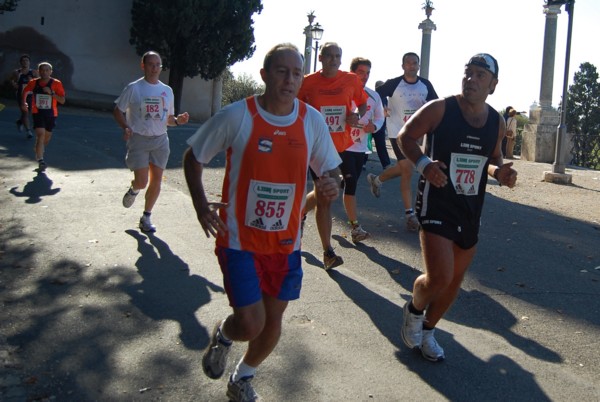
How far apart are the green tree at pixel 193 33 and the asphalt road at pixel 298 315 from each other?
1934 cm

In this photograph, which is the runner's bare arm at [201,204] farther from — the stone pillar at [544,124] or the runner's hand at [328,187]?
the stone pillar at [544,124]

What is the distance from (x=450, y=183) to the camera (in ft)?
14.8

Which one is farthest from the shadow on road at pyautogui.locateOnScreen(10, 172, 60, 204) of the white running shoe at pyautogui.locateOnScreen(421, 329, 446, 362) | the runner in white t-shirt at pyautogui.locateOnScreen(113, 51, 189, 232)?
the white running shoe at pyautogui.locateOnScreen(421, 329, 446, 362)

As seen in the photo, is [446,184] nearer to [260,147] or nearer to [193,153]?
[260,147]

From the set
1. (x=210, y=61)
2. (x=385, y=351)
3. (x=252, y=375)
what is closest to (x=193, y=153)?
(x=252, y=375)

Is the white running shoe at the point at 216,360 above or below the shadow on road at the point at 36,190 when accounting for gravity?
below

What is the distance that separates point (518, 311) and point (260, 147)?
317 cm

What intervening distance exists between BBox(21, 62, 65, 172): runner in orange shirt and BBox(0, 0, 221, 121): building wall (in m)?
16.0

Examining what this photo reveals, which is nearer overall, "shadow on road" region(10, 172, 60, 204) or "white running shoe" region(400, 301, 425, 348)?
"white running shoe" region(400, 301, 425, 348)

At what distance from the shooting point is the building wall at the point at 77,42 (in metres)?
27.1

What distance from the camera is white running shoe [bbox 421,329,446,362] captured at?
4.58m

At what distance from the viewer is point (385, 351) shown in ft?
15.6

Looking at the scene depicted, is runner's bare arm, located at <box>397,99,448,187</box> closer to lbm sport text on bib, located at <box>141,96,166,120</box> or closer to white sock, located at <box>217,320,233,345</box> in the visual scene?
white sock, located at <box>217,320,233,345</box>

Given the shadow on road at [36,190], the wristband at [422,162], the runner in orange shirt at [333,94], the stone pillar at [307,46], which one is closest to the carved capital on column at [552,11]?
the runner in orange shirt at [333,94]
